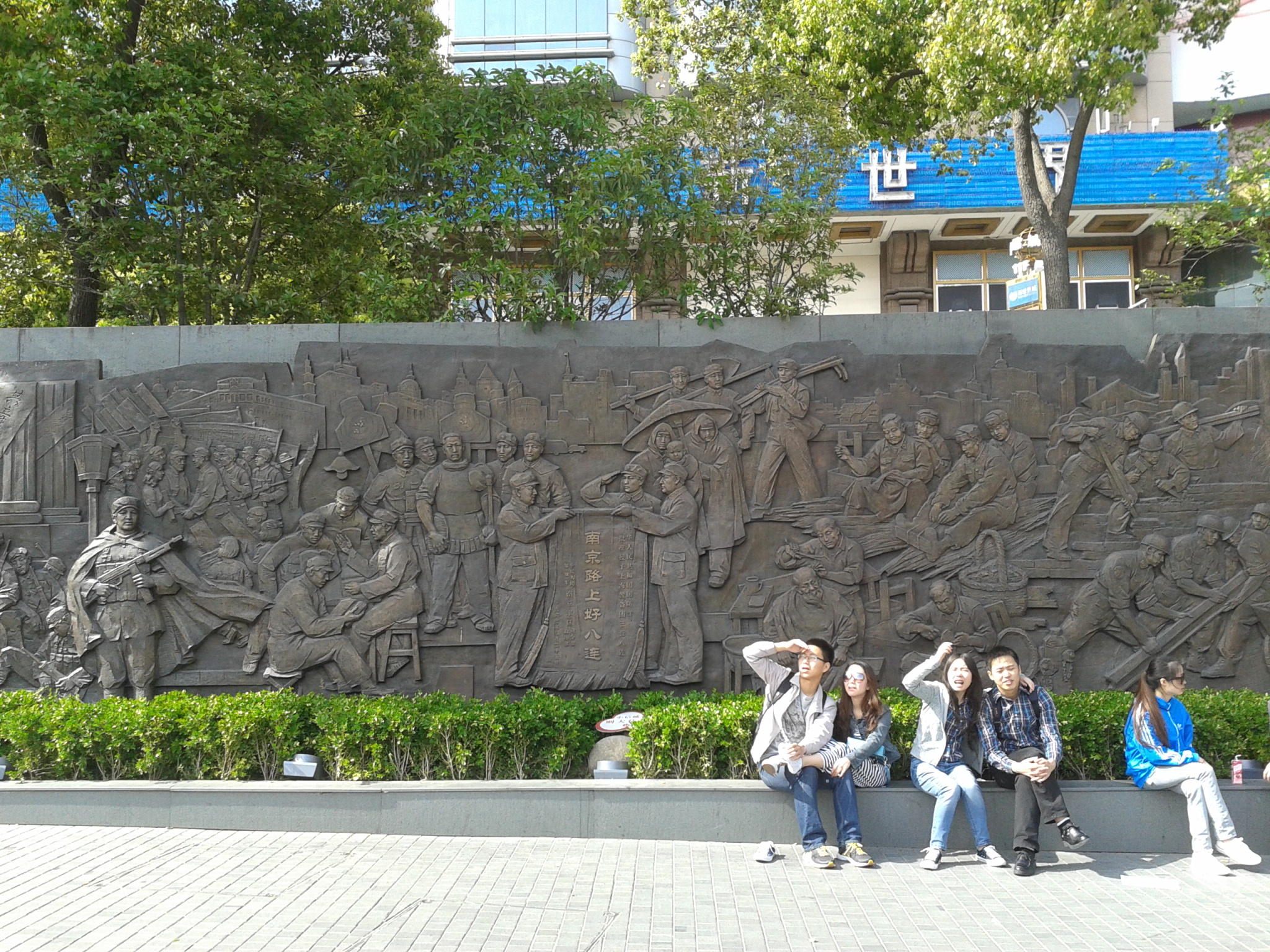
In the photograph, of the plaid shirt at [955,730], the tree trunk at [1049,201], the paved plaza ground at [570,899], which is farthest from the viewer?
the tree trunk at [1049,201]

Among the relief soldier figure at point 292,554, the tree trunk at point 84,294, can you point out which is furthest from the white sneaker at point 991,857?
the tree trunk at point 84,294

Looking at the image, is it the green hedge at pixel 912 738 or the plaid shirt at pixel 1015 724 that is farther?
the green hedge at pixel 912 738

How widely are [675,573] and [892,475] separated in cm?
189

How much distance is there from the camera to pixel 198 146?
993 centimetres

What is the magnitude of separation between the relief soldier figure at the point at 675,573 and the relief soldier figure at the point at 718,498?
4.8 inches

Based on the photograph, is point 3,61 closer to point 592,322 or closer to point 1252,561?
point 592,322

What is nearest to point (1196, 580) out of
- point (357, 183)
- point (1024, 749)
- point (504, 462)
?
point (1024, 749)

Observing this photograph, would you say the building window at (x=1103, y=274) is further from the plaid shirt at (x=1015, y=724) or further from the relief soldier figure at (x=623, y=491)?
the plaid shirt at (x=1015, y=724)

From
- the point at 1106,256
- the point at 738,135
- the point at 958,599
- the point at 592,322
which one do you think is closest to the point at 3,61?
the point at 592,322

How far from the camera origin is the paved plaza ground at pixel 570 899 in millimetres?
4812

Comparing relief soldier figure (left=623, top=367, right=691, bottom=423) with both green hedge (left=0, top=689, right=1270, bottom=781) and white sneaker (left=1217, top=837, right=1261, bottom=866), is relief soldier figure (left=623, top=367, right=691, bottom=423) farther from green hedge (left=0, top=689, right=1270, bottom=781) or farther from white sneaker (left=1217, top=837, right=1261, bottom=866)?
white sneaker (left=1217, top=837, right=1261, bottom=866)

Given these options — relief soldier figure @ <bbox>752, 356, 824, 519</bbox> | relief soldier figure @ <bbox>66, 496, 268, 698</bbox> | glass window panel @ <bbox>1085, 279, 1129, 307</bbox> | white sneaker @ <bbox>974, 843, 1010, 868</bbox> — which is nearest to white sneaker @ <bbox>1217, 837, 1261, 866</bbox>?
white sneaker @ <bbox>974, 843, 1010, 868</bbox>

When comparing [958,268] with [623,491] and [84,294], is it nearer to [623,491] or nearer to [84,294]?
[623,491]

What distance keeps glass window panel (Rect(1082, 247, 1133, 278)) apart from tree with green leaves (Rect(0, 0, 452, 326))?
12139 millimetres
